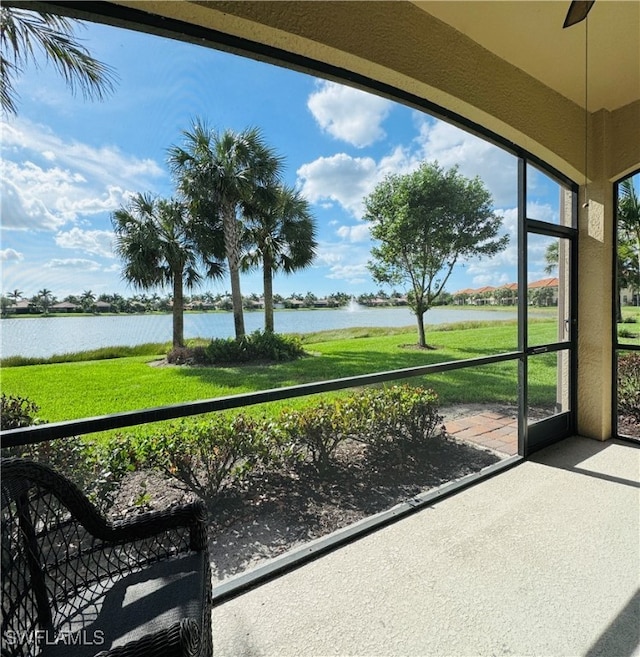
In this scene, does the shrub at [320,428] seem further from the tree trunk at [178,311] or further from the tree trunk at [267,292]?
the tree trunk at [178,311]

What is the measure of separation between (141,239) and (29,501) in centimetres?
119

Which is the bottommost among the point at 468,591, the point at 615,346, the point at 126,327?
the point at 468,591

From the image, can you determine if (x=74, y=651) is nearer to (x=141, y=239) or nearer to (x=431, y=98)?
(x=141, y=239)

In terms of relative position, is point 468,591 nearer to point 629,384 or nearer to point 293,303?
point 293,303

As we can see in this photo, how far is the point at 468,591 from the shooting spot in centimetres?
173

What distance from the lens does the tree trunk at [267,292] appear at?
7.38ft

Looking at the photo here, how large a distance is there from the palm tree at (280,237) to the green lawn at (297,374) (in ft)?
1.33

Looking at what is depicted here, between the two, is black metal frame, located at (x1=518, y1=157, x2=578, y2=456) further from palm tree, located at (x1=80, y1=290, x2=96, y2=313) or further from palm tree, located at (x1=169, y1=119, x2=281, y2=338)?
palm tree, located at (x1=80, y1=290, x2=96, y2=313)

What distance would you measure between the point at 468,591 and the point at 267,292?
6.18ft

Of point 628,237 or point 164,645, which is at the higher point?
point 628,237

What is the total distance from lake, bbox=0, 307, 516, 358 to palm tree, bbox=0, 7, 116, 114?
882mm

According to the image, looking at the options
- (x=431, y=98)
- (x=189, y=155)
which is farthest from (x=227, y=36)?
(x=431, y=98)

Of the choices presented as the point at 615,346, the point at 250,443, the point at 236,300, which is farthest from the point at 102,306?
the point at 615,346

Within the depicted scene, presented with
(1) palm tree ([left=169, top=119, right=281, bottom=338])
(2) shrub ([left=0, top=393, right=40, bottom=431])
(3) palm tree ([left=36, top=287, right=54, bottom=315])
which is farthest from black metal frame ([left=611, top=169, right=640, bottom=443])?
(2) shrub ([left=0, top=393, right=40, bottom=431])
